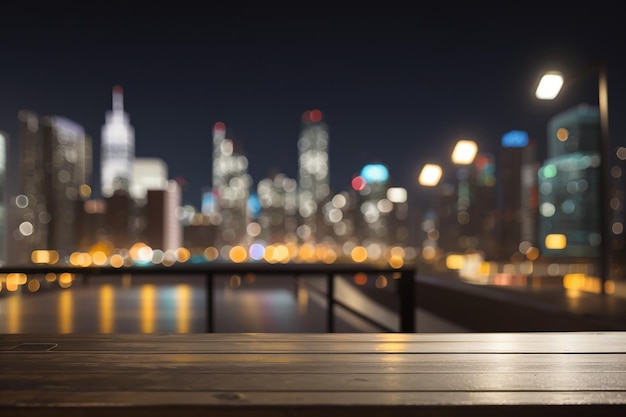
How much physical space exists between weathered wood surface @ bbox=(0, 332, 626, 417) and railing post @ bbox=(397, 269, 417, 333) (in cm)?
201

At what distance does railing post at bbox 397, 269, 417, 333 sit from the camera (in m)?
4.97

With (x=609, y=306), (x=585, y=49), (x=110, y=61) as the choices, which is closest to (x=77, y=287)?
(x=609, y=306)

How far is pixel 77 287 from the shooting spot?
37.1 feet

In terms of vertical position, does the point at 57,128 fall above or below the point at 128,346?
above

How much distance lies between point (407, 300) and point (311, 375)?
302 cm

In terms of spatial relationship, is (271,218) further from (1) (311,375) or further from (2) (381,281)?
(1) (311,375)

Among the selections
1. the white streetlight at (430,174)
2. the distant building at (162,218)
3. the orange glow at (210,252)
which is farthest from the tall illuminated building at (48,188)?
the white streetlight at (430,174)

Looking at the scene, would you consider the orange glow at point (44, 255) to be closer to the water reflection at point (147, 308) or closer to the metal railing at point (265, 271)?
the water reflection at point (147, 308)

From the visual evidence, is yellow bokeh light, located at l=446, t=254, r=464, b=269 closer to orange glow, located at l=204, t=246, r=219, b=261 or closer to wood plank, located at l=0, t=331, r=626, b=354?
wood plank, located at l=0, t=331, r=626, b=354

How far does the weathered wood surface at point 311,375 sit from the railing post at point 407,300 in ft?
6.59

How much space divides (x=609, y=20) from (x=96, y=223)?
162 m

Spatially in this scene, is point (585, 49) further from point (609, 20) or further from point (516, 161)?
point (516, 161)

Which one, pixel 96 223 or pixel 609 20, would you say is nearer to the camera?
pixel 609 20

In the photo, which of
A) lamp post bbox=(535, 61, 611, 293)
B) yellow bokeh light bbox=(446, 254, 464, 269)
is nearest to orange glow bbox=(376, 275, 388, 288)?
yellow bokeh light bbox=(446, 254, 464, 269)
